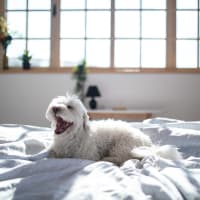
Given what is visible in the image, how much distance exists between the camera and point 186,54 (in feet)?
12.7

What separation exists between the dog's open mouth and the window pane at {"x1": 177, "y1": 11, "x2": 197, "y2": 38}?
2.75m

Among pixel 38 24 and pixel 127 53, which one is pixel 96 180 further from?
pixel 38 24

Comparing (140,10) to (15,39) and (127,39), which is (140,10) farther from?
(15,39)

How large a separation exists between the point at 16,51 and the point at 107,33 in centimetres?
109

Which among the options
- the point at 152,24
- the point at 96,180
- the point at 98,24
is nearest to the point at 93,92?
the point at 98,24

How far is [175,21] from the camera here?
384cm

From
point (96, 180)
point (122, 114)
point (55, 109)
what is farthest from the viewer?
point (122, 114)

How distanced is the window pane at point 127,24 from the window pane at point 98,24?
4.5 inches

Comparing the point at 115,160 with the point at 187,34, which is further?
the point at 187,34

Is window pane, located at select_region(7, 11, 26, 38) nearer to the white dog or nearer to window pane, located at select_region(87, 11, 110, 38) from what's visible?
window pane, located at select_region(87, 11, 110, 38)

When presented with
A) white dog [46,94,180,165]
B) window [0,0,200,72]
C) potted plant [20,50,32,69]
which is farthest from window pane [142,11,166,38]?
white dog [46,94,180,165]

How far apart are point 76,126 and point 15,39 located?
9.25ft

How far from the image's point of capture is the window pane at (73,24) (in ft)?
12.9

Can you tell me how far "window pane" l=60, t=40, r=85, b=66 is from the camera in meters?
3.96
